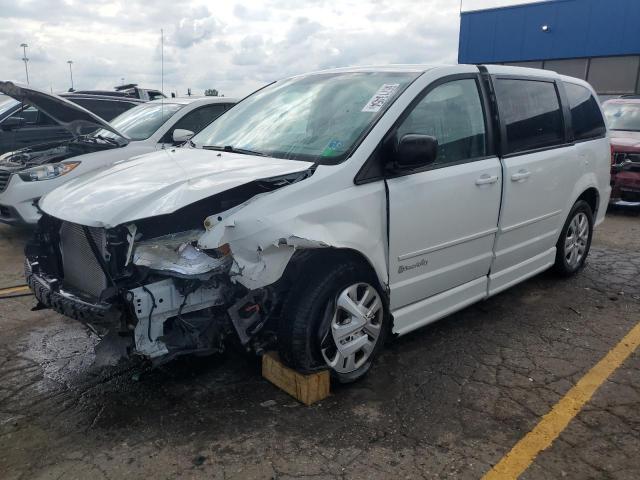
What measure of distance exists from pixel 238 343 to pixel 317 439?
662 millimetres

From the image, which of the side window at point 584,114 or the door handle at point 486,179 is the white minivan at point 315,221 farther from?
the side window at point 584,114

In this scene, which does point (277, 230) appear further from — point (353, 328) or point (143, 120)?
point (143, 120)

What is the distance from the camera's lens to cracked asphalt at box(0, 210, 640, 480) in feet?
8.29

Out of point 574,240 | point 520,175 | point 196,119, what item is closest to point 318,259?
point 520,175

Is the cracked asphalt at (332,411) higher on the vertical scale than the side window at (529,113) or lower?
lower

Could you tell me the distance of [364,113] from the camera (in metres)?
3.30

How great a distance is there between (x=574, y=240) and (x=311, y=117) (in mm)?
2956

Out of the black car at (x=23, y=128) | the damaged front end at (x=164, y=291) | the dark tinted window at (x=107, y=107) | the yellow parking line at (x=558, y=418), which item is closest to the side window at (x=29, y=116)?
the black car at (x=23, y=128)

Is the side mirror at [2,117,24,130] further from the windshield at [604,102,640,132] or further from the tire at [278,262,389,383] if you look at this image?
the windshield at [604,102,640,132]

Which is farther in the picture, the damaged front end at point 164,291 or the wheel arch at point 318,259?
the wheel arch at point 318,259

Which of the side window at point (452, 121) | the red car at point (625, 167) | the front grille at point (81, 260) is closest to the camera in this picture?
the front grille at point (81, 260)

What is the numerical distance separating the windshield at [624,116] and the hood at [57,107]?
26.3ft

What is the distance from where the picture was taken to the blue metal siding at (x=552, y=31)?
19422 millimetres

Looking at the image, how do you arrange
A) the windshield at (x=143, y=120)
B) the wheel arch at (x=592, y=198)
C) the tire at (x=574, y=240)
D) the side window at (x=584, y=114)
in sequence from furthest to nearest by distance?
the windshield at (x=143, y=120) < the wheel arch at (x=592, y=198) < the tire at (x=574, y=240) < the side window at (x=584, y=114)
